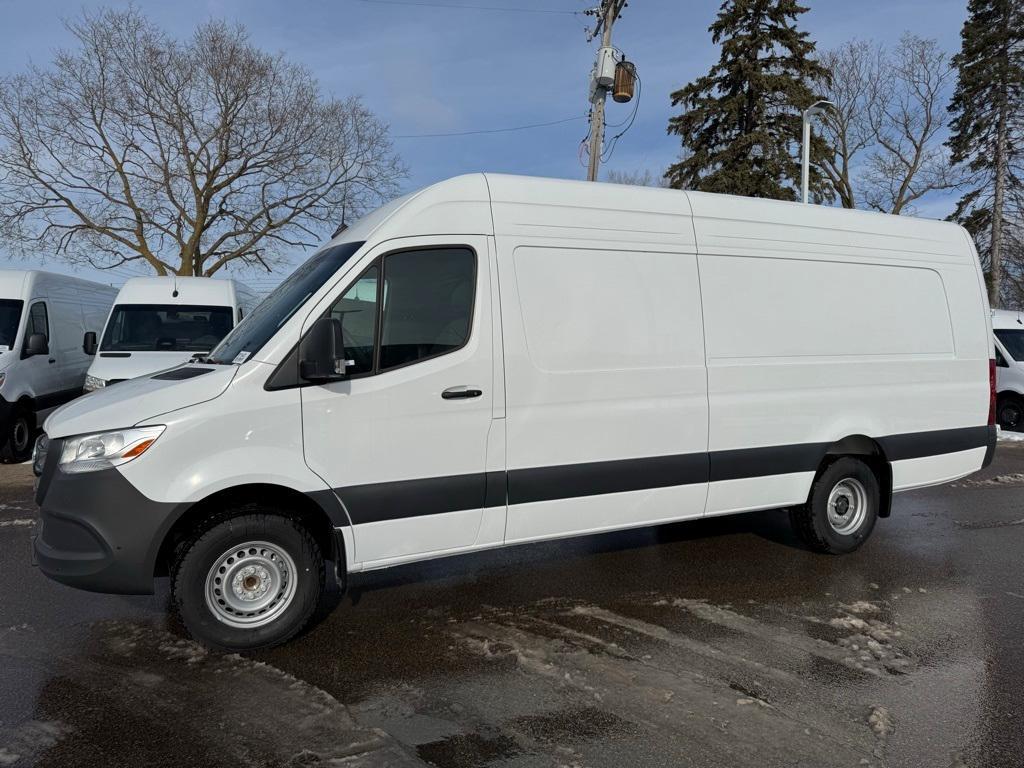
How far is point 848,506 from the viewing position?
629 centimetres

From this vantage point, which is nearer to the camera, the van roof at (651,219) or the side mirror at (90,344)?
A: the van roof at (651,219)

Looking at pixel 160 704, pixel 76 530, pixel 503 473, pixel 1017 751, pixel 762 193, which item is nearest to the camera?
pixel 1017 751

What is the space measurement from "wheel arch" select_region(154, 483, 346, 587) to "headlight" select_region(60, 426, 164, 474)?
390 mm

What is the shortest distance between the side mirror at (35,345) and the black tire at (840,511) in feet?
29.7

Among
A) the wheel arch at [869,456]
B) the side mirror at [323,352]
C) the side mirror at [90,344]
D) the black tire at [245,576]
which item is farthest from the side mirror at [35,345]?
the wheel arch at [869,456]

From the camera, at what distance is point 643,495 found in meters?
5.19

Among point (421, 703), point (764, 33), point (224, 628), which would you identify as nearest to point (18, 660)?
point (224, 628)

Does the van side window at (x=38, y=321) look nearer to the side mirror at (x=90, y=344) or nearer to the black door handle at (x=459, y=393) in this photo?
the side mirror at (x=90, y=344)

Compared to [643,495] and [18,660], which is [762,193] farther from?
[18,660]

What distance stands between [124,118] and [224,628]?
27.4 metres

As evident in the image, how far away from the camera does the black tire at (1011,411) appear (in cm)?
1407

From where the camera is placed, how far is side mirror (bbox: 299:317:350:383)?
4.14 metres

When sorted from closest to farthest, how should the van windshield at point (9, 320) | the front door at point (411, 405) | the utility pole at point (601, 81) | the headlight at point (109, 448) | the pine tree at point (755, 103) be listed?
the headlight at point (109, 448), the front door at point (411, 405), the van windshield at point (9, 320), the utility pole at point (601, 81), the pine tree at point (755, 103)

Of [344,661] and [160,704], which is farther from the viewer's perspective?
[344,661]
